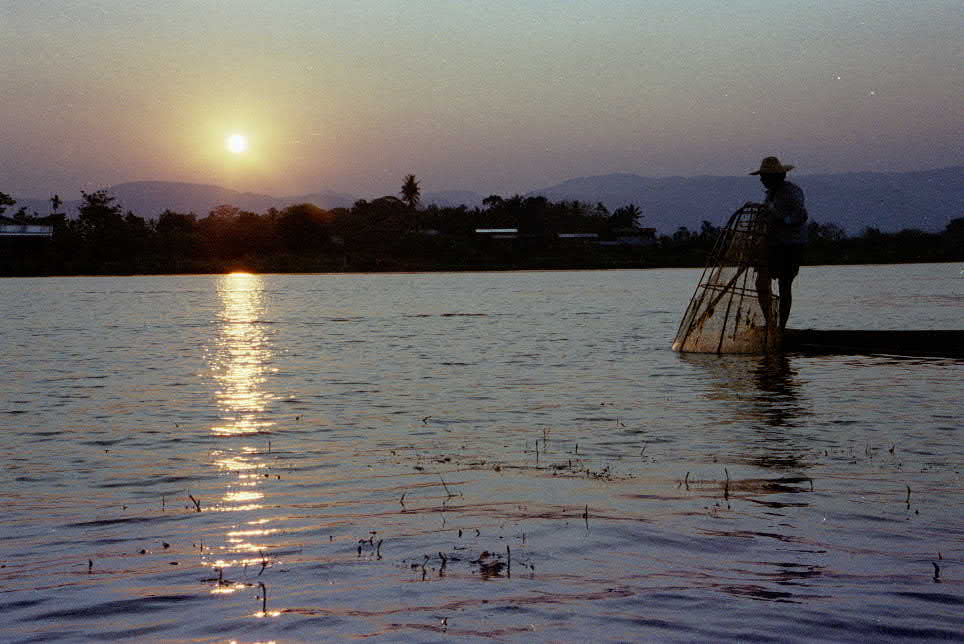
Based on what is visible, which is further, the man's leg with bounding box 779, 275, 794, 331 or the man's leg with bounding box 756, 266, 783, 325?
the man's leg with bounding box 779, 275, 794, 331

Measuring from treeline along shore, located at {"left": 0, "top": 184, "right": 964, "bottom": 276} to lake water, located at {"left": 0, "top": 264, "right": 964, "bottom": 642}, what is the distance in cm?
11352

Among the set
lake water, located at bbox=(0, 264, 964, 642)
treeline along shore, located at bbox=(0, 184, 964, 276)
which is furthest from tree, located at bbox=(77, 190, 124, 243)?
lake water, located at bbox=(0, 264, 964, 642)

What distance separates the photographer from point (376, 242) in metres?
143

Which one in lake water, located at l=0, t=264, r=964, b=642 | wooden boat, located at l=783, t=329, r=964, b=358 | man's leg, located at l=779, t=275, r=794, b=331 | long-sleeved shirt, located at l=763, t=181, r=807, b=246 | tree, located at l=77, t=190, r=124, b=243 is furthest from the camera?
tree, located at l=77, t=190, r=124, b=243

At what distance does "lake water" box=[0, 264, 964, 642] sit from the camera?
15.5 feet

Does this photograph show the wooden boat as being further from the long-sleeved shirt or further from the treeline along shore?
the treeline along shore

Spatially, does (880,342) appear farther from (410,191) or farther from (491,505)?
(410,191)

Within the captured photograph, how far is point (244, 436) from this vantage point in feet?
34.4

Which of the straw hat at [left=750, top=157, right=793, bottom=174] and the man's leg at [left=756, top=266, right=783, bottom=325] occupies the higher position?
the straw hat at [left=750, top=157, right=793, bottom=174]

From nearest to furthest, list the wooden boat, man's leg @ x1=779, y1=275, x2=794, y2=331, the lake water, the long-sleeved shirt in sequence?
the lake water
the long-sleeved shirt
man's leg @ x1=779, y1=275, x2=794, y2=331
the wooden boat

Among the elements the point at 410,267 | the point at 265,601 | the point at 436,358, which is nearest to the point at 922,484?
the point at 265,601

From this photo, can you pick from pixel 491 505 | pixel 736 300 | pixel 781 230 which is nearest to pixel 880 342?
pixel 736 300

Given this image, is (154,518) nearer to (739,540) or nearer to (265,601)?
(265,601)

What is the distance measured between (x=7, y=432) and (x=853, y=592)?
28.4 feet
